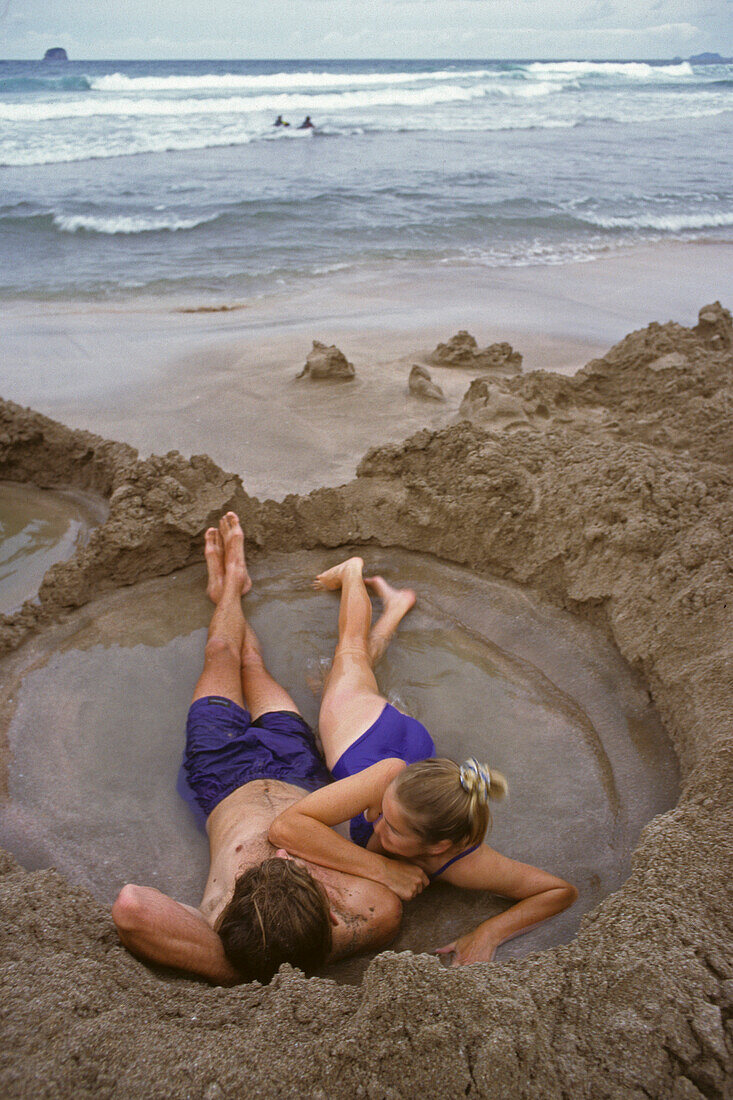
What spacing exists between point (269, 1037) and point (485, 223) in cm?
1167

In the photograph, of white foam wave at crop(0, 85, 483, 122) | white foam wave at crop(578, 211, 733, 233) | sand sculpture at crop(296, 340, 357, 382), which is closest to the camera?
sand sculpture at crop(296, 340, 357, 382)

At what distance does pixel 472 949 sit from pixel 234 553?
6.81 ft

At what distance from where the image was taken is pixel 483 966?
68.6 inches

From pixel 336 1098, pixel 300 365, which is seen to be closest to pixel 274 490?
pixel 300 365

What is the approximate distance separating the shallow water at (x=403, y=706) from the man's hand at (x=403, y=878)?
0.53 ft

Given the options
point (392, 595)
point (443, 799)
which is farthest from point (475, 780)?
point (392, 595)

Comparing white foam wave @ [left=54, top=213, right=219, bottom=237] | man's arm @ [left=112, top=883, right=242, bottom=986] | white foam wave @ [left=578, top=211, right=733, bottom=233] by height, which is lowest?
man's arm @ [left=112, top=883, right=242, bottom=986]

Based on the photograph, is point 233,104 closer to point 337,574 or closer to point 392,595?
point 337,574

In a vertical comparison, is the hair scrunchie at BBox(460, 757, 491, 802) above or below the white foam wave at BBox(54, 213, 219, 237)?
below

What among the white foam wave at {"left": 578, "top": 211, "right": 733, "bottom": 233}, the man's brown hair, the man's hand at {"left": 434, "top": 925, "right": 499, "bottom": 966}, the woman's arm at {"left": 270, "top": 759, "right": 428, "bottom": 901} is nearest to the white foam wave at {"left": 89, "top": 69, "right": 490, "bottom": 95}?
the white foam wave at {"left": 578, "top": 211, "right": 733, "bottom": 233}

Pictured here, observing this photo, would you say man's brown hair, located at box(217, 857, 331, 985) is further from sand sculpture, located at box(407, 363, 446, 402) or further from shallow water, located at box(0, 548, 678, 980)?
sand sculpture, located at box(407, 363, 446, 402)

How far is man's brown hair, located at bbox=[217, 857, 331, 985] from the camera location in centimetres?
191

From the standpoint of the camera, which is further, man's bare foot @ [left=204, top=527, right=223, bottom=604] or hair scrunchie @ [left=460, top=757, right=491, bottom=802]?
man's bare foot @ [left=204, top=527, right=223, bottom=604]

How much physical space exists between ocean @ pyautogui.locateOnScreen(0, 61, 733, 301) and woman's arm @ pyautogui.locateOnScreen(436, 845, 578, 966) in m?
7.45
